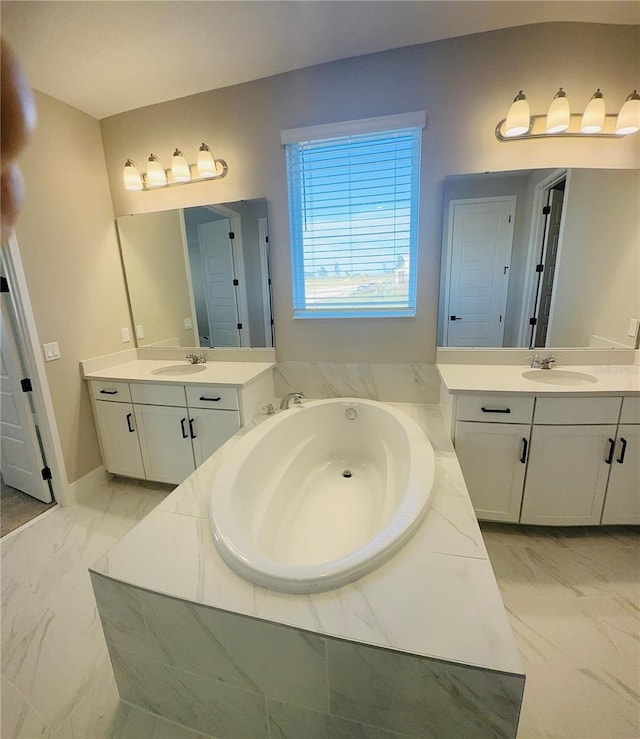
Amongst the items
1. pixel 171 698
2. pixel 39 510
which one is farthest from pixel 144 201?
pixel 171 698

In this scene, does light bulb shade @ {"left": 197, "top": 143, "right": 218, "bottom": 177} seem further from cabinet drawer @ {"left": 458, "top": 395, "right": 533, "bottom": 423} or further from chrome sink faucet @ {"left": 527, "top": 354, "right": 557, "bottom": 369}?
chrome sink faucet @ {"left": 527, "top": 354, "right": 557, "bottom": 369}

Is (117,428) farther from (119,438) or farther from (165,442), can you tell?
(165,442)

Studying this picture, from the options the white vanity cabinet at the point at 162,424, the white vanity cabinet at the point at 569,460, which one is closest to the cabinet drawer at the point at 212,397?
the white vanity cabinet at the point at 162,424

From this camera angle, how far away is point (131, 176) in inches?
91.5

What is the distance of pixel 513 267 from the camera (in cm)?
197

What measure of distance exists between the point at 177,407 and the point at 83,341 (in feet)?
2.86

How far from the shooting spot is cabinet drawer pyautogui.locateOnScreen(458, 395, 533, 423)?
170 cm

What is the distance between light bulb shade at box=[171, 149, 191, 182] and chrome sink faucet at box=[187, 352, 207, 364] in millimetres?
1222

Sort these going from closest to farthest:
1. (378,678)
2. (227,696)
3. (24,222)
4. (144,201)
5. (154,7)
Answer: (378,678) < (227,696) < (154,7) < (24,222) < (144,201)

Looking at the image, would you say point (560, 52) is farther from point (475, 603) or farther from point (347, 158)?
point (475, 603)

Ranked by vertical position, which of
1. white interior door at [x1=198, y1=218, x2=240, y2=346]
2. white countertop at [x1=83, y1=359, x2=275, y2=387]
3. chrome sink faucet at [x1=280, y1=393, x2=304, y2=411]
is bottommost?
chrome sink faucet at [x1=280, y1=393, x2=304, y2=411]

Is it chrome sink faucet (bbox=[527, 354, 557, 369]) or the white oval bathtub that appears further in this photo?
chrome sink faucet (bbox=[527, 354, 557, 369])

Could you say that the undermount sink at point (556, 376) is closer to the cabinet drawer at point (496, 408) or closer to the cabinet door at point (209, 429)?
the cabinet drawer at point (496, 408)

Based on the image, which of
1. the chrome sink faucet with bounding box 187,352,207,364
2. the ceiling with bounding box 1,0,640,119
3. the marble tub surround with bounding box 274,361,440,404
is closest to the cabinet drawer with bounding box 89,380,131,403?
the chrome sink faucet with bounding box 187,352,207,364
